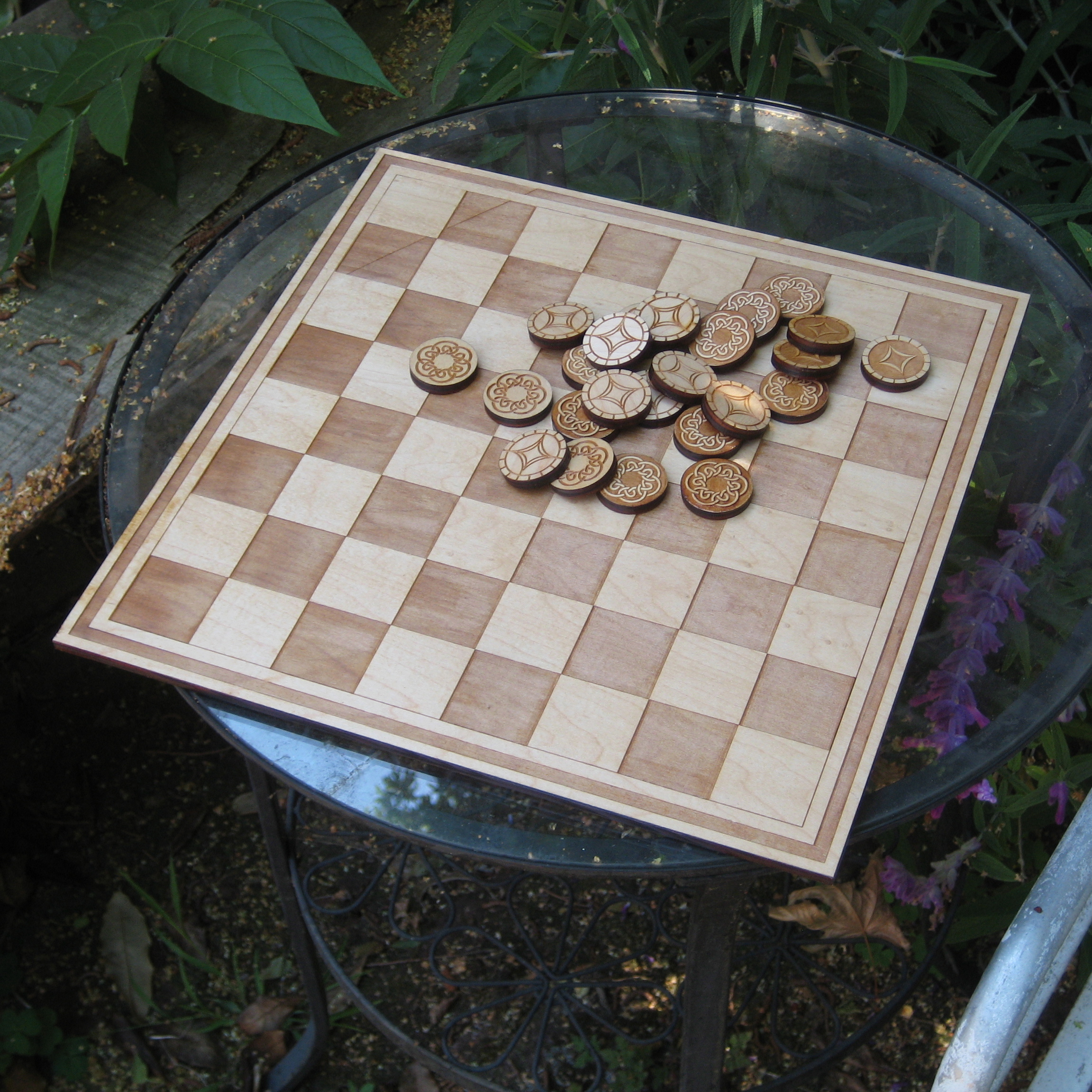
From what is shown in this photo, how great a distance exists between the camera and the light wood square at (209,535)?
4.00 ft

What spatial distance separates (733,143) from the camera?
5.47 ft

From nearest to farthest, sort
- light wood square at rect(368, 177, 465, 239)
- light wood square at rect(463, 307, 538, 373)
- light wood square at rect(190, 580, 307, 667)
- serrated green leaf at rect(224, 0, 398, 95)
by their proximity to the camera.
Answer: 1. light wood square at rect(190, 580, 307, 667)
2. light wood square at rect(463, 307, 538, 373)
3. light wood square at rect(368, 177, 465, 239)
4. serrated green leaf at rect(224, 0, 398, 95)

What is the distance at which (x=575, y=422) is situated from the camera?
4.25ft

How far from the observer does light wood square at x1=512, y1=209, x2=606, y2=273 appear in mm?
1461

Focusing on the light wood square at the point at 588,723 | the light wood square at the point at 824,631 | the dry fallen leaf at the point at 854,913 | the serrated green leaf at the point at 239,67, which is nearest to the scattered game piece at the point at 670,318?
the light wood square at the point at 824,631

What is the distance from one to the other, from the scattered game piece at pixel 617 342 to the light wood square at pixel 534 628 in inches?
12.2

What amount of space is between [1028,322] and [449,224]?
77cm

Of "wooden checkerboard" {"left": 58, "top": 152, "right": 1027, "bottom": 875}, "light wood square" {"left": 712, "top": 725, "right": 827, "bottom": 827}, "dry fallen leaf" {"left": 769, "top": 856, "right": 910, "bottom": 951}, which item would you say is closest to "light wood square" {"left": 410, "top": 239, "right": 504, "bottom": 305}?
"wooden checkerboard" {"left": 58, "top": 152, "right": 1027, "bottom": 875}

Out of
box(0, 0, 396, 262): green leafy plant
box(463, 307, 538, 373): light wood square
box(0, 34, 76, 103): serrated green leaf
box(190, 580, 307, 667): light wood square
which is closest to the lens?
box(190, 580, 307, 667): light wood square

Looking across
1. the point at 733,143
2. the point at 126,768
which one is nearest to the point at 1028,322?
the point at 733,143

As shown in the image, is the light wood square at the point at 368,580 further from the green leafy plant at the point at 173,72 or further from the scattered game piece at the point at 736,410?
the green leafy plant at the point at 173,72

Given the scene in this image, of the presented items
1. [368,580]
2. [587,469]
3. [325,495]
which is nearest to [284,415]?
[325,495]

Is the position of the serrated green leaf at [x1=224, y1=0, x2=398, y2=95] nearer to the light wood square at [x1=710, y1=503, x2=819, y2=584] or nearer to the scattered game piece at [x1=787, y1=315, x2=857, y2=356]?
the scattered game piece at [x1=787, y1=315, x2=857, y2=356]

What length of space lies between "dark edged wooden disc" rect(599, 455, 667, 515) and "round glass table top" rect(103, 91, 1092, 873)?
1.07 ft
